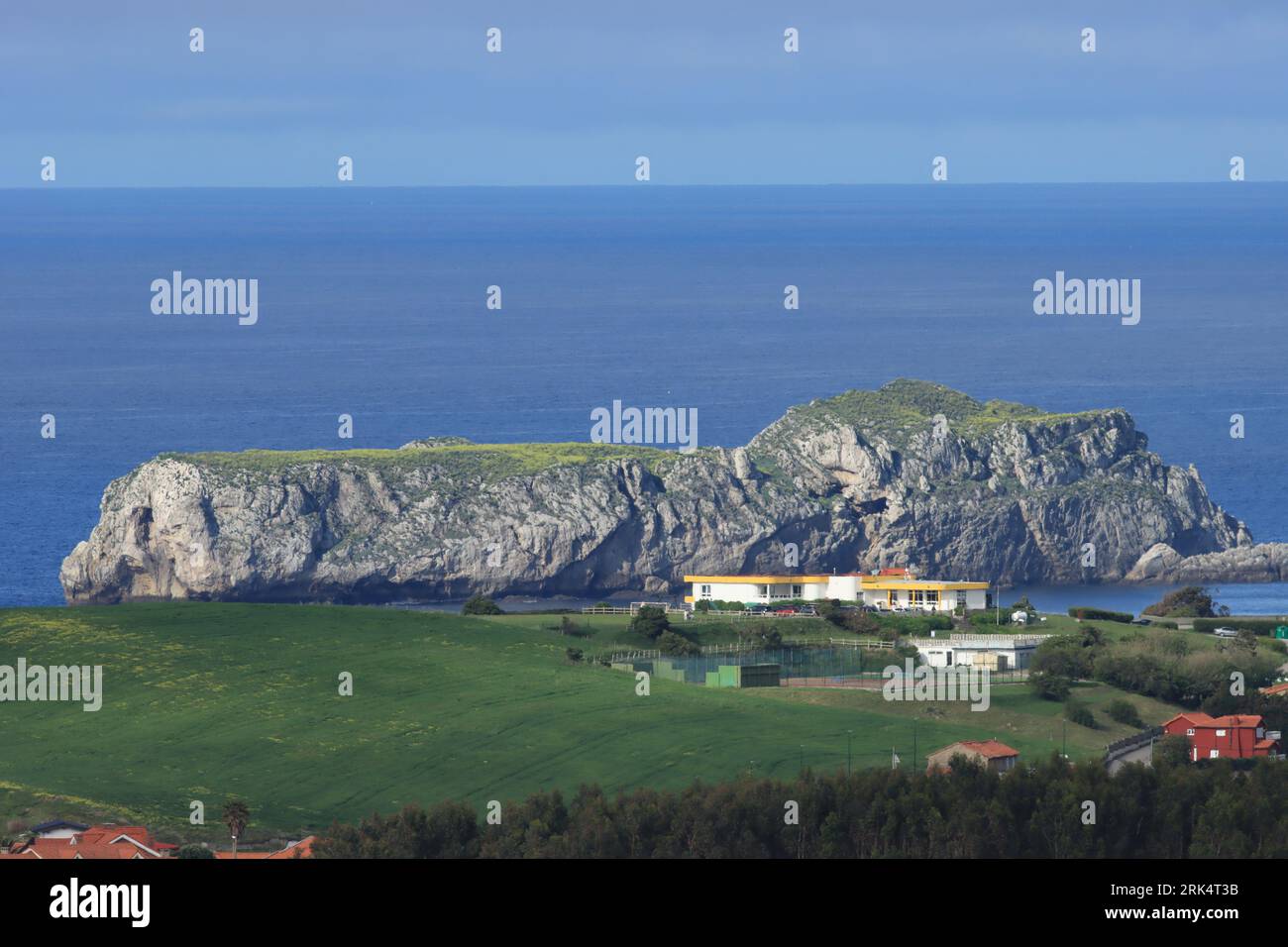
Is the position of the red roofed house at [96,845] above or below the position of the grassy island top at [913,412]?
below

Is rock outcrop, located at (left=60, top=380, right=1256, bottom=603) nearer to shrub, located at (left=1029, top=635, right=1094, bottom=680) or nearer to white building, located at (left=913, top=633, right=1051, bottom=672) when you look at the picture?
white building, located at (left=913, top=633, right=1051, bottom=672)

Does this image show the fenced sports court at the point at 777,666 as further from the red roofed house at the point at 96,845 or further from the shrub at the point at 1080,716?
the red roofed house at the point at 96,845

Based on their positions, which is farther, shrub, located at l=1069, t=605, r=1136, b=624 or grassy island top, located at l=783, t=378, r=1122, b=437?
grassy island top, located at l=783, t=378, r=1122, b=437

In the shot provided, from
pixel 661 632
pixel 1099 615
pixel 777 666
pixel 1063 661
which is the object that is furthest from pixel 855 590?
pixel 1063 661

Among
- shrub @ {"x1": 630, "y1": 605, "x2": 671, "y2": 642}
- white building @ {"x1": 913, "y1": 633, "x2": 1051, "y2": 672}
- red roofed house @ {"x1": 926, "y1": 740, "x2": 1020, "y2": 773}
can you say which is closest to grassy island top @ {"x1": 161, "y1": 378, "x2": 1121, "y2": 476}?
shrub @ {"x1": 630, "y1": 605, "x2": 671, "y2": 642}

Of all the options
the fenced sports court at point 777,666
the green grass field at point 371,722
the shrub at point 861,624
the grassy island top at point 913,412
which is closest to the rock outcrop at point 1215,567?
the grassy island top at point 913,412
